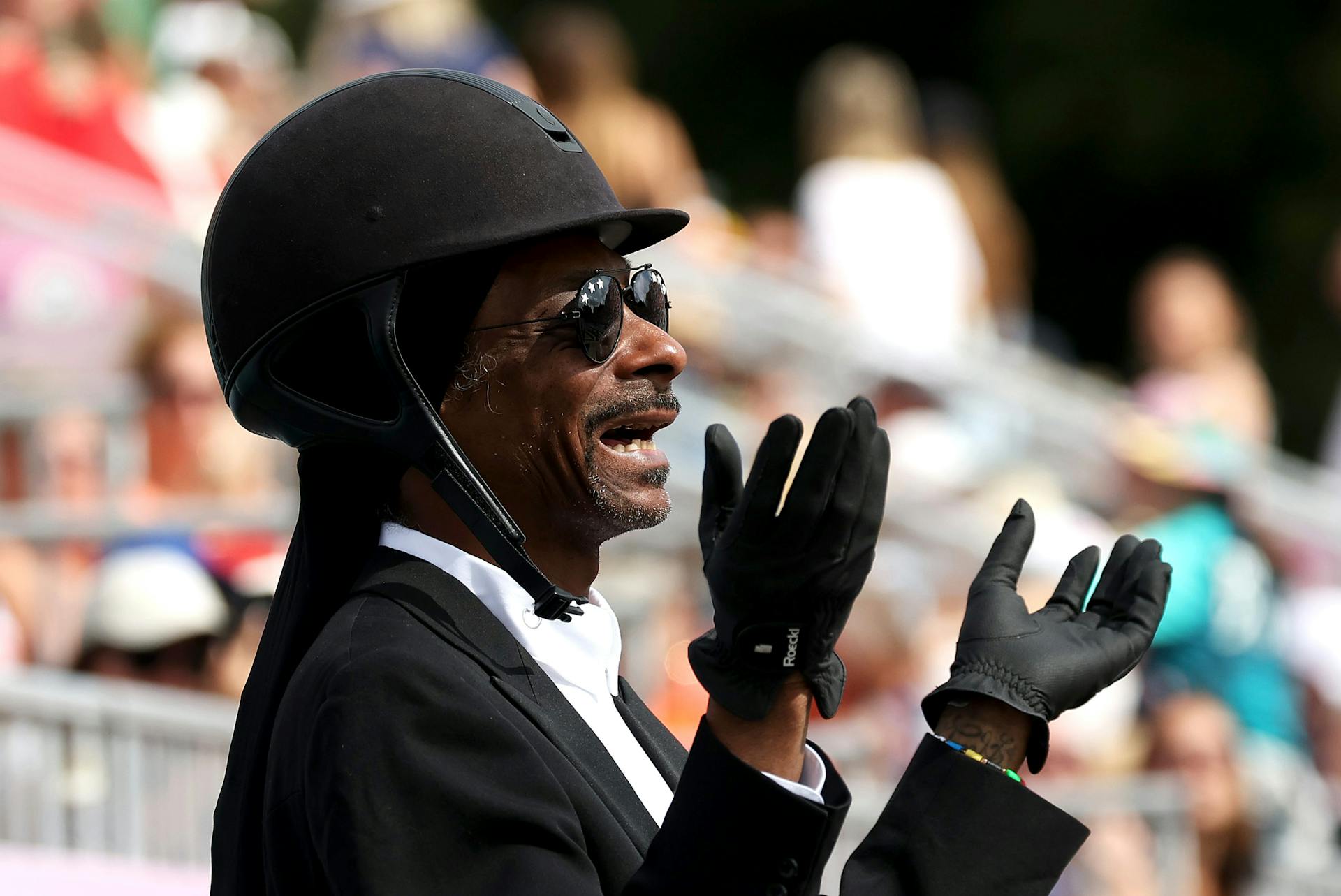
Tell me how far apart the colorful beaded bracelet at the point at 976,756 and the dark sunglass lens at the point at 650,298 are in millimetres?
559

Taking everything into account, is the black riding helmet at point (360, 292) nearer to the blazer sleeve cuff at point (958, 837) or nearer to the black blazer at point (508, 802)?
the black blazer at point (508, 802)

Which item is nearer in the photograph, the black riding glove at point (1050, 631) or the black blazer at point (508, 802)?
the black blazer at point (508, 802)

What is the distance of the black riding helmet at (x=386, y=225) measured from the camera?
2.12 metres

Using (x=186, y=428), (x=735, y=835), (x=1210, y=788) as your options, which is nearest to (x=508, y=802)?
(x=735, y=835)

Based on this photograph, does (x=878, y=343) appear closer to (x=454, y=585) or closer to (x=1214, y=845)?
(x=1214, y=845)

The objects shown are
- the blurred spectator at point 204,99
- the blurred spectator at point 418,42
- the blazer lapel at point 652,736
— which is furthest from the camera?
the blurred spectator at point 418,42

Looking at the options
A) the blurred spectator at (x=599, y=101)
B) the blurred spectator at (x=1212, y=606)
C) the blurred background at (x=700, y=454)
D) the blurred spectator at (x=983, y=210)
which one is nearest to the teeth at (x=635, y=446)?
the blurred background at (x=700, y=454)

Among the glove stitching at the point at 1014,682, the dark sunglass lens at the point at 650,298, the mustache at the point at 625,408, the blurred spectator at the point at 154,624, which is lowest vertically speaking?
the blurred spectator at the point at 154,624

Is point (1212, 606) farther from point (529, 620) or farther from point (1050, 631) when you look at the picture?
point (529, 620)

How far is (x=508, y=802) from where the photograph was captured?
6.21 feet

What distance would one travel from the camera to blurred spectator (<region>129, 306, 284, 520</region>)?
6000 millimetres

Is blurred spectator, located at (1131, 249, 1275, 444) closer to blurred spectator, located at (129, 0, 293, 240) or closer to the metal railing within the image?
blurred spectator, located at (129, 0, 293, 240)

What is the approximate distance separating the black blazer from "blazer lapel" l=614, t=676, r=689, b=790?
0.13 metres

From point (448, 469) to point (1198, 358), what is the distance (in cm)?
647
